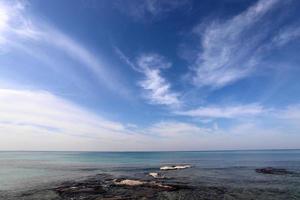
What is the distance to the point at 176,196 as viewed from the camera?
100 ft

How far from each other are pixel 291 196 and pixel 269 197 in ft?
10.1

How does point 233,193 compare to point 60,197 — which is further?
point 233,193

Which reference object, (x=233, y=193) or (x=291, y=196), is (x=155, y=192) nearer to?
(x=233, y=193)

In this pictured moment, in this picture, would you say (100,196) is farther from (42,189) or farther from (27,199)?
(42,189)

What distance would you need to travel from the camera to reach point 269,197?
2991cm

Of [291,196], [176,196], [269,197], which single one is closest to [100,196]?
[176,196]

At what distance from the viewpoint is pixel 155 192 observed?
32250mm

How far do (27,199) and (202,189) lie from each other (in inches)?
968

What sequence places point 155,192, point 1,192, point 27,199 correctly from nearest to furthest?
point 27,199, point 155,192, point 1,192

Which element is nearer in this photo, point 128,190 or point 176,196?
point 176,196

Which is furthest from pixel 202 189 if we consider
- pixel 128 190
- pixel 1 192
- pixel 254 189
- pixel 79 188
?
pixel 1 192

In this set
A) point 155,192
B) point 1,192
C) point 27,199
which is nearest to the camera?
point 27,199

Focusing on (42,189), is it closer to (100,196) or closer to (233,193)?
(100,196)

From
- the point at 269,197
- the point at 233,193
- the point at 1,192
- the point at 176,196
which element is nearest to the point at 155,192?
the point at 176,196
